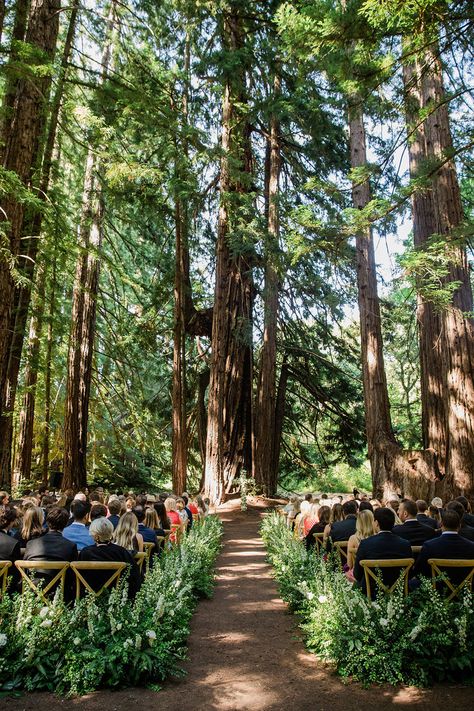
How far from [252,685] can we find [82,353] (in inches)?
447

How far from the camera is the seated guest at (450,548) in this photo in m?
4.73

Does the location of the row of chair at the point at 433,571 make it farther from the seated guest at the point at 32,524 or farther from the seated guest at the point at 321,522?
the seated guest at the point at 32,524

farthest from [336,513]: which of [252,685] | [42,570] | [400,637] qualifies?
[42,570]

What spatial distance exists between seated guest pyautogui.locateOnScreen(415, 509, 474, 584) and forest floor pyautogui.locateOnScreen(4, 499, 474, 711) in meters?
0.87

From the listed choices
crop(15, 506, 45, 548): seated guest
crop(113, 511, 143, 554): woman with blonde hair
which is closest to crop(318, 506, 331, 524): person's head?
crop(113, 511, 143, 554): woman with blonde hair

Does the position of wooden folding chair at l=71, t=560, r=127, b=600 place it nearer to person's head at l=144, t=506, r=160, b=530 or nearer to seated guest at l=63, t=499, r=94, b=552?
seated guest at l=63, t=499, r=94, b=552

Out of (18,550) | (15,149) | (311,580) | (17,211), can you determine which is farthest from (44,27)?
(311,580)

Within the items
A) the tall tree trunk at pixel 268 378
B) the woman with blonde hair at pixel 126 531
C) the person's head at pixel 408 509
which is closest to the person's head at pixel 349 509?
the person's head at pixel 408 509

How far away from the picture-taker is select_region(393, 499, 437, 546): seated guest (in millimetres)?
5922

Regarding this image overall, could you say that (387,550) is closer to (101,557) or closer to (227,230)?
(101,557)

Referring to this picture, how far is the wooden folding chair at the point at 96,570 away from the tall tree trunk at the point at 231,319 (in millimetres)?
12502

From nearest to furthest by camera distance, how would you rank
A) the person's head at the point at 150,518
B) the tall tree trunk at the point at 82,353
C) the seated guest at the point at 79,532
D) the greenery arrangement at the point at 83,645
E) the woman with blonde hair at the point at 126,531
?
the greenery arrangement at the point at 83,645, the woman with blonde hair at the point at 126,531, the seated guest at the point at 79,532, the person's head at the point at 150,518, the tall tree trunk at the point at 82,353

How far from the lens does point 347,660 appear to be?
4.54 metres

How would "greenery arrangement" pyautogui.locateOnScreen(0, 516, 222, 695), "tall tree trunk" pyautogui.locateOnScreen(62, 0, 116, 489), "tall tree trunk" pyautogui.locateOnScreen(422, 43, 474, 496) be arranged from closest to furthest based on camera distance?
"greenery arrangement" pyautogui.locateOnScreen(0, 516, 222, 695) → "tall tree trunk" pyautogui.locateOnScreen(422, 43, 474, 496) → "tall tree trunk" pyautogui.locateOnScreen(62, 0, 116, 489)
